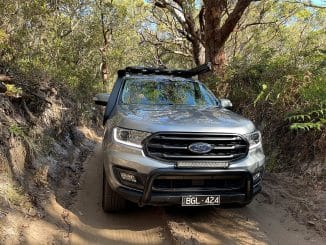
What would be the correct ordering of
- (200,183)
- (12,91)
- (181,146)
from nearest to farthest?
(181,146) < (200,183) < (12,91)

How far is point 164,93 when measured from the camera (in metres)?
6.21

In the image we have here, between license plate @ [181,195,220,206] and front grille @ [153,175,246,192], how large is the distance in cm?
9

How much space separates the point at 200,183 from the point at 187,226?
69 centimetres

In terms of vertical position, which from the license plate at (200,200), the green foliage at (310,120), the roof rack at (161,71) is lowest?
the license plate at (200,200)

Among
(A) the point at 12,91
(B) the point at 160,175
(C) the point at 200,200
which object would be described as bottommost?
(C) the point at 200,200

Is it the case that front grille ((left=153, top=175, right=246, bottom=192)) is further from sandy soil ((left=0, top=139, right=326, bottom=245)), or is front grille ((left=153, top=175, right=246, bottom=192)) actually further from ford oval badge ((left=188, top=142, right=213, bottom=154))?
sandy soil ((left=0, top=139, right=326, bottom=245))

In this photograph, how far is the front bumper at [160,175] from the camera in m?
4.48

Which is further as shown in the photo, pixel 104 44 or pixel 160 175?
pixel 104 44

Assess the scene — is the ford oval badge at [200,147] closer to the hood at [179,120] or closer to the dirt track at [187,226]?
the hood at [179,120]

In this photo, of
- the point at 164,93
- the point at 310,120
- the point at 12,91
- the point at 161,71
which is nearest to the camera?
the point at 164,93

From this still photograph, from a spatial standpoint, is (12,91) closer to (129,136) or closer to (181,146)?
(129,136)

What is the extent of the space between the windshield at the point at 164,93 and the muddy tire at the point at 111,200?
135 centimetres

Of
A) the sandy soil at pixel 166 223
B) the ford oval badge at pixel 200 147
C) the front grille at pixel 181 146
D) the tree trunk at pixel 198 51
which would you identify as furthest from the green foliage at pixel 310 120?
the tree trunk at pixel 198 51

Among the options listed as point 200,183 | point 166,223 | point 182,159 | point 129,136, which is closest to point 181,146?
point 182,159
